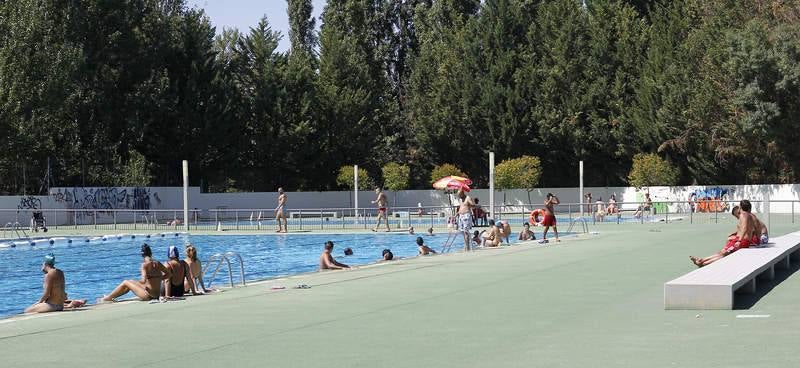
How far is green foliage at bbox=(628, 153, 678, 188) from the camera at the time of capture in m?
63.3

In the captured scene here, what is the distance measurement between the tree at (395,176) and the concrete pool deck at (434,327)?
50.1 metres

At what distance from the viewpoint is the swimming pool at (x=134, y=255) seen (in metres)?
27.1

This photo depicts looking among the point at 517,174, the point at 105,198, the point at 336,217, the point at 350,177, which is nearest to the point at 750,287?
the point at 336,217

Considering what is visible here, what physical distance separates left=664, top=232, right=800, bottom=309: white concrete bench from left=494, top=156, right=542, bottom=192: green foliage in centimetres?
4787

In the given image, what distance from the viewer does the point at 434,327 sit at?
12602 mm

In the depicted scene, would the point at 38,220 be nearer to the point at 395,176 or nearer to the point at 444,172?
the point at 395,176

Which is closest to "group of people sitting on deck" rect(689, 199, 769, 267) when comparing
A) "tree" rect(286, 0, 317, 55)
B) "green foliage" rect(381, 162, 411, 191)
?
"green foliage" rect(381, 162, 411, 191)

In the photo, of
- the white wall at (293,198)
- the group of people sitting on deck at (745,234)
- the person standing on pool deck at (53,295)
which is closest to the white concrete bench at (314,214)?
the white wall at (293,198)

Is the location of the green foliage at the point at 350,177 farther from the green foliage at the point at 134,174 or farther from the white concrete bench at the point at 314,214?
the green foliage at the point at 134,174

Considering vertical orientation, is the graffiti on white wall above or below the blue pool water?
above

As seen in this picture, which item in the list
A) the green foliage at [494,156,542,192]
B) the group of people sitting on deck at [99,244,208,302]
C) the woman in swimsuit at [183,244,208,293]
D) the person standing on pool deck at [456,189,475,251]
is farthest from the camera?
the green foliage at [494,156,542,192]

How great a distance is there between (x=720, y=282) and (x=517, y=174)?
53.0m

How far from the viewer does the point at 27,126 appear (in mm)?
57094

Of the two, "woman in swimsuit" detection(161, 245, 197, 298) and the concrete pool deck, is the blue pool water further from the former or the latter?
the concrete pool deck
